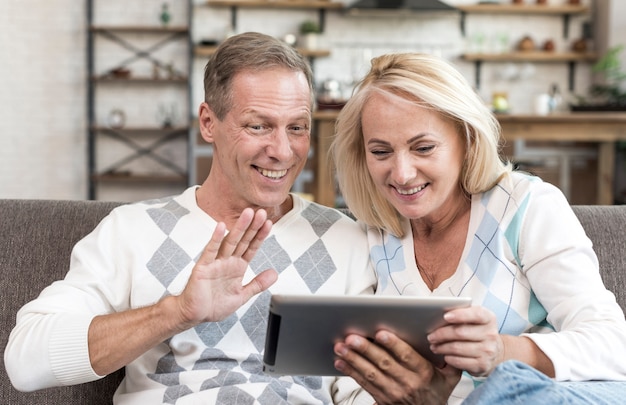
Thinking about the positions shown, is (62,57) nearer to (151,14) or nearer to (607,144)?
(151,14)

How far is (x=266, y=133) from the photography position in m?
1.69

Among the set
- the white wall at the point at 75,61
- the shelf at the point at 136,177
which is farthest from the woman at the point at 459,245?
the white wall at the point at 75,61

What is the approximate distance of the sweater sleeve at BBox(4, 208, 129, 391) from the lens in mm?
1416

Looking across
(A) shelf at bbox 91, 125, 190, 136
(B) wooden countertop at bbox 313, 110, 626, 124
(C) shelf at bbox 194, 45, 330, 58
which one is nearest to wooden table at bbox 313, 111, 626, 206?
(B) wooden countertop at bbox 313, 110, 626, 124

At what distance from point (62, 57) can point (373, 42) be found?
2805 mm

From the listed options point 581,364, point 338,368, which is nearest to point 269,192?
point 338,368

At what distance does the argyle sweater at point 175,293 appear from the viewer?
4.73 feet

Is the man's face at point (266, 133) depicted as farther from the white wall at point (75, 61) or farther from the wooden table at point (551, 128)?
the white wall at point (75, 61)

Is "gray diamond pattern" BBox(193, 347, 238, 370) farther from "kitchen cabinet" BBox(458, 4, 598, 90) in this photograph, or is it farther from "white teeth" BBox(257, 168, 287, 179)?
"kitchen cabinet" BBox(458, 4, 598, 90)

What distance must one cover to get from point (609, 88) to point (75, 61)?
15.2 feet

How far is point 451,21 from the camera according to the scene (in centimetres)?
716

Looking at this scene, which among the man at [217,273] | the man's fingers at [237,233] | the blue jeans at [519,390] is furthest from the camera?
the man at [217,273]

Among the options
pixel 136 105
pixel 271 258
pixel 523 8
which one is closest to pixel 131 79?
pixel 136 105

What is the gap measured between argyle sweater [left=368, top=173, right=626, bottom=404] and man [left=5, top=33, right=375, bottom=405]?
0.76 ft
